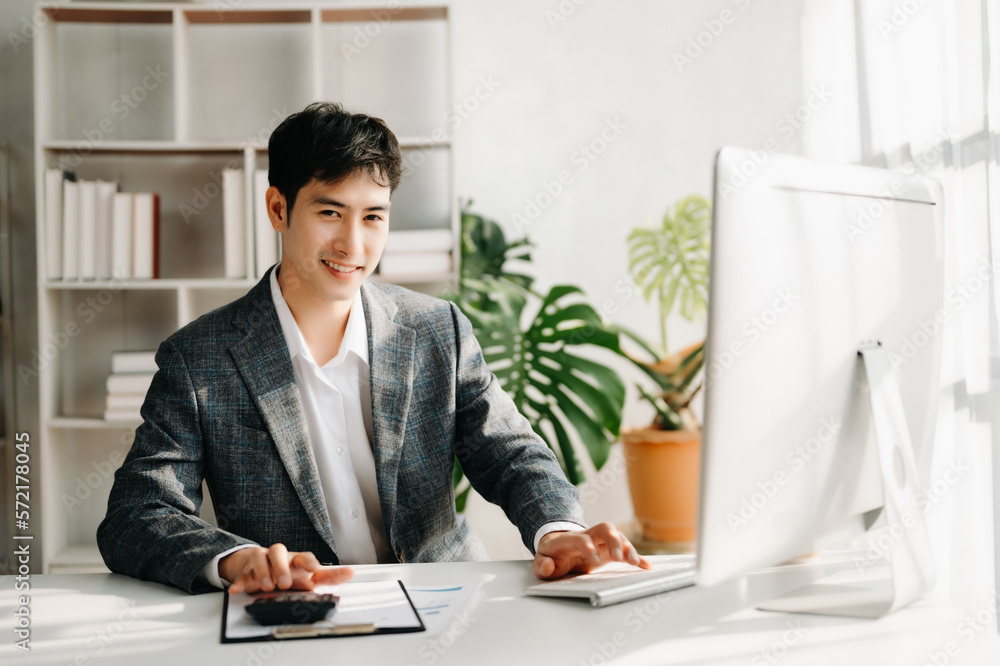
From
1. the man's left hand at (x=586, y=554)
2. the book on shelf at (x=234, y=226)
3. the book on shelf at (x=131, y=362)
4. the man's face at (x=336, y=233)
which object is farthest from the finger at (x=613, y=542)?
the book on shelf at (x=131, y=362)

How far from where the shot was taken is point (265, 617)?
0.90 m

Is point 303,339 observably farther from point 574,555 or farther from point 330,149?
point 574,555

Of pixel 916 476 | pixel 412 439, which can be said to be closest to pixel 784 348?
pixel 916 476

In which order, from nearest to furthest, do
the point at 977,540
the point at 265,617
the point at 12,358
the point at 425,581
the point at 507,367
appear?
the point at 265,617 < the point at 425,581 < the point at 977,540 < the point at 507,367 < the point at 12,358

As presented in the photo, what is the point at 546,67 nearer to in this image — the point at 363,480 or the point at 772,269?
the point at 363,480

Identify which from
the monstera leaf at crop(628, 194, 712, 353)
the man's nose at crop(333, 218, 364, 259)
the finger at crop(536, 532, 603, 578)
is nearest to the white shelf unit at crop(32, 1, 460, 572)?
the monstera leaf at crop(628, 194, 712, 353)

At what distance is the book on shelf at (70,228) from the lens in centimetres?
251

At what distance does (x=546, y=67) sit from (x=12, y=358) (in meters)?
2.13

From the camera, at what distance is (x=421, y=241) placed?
2572 mm

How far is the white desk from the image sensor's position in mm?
814
